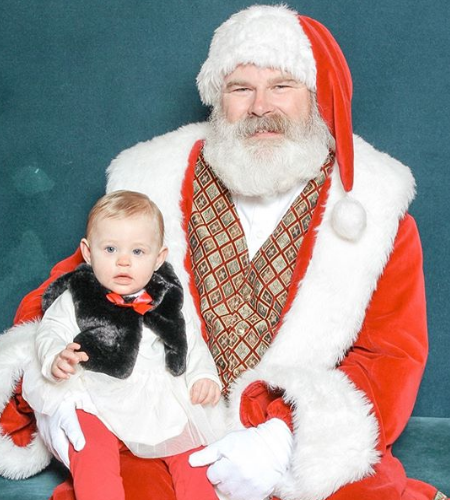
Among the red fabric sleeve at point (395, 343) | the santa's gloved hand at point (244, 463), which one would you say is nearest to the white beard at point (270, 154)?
the red fabric sleeve at point (395, 343)

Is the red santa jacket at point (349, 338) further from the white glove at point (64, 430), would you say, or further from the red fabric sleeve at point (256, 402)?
the white glove at point (64, 430)

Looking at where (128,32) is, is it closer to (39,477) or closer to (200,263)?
(200,263)

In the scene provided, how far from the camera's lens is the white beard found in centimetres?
228

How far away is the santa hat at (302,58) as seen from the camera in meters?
2.24

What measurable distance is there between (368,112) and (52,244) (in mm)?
1002

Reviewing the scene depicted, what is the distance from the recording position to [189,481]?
1.90 metres

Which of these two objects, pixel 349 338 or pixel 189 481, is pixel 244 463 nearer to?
pixel 189 481

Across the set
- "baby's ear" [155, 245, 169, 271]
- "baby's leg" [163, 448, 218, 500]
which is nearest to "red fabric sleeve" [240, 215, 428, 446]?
"baby's leg" [163, 448, 218, 500]

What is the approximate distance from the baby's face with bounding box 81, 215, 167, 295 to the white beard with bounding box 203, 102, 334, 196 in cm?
41

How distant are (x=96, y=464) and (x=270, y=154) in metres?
0.87

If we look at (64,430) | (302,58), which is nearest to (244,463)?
(64,430)

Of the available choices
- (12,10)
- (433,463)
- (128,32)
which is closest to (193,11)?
(128,32)

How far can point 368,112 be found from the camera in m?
2.69

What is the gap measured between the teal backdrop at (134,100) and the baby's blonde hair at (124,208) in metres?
0.83
